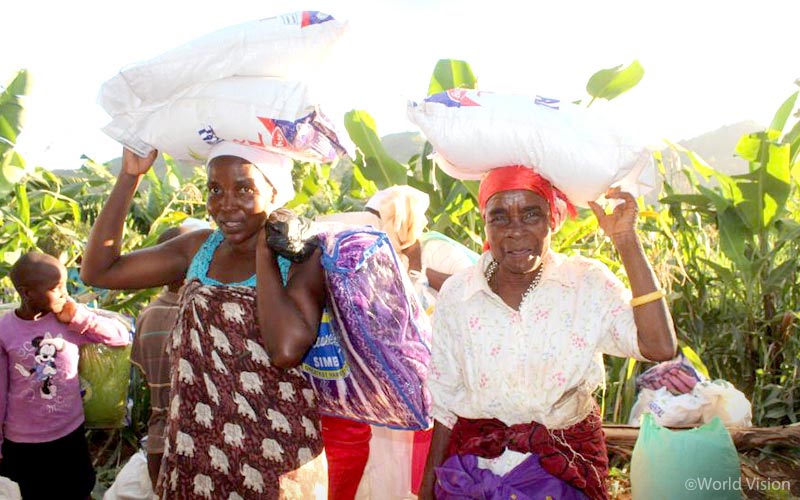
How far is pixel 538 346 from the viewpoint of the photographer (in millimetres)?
1830

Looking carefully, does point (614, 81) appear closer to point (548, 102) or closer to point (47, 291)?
point (548, 102)

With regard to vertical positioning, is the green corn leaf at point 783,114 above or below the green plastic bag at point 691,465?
above

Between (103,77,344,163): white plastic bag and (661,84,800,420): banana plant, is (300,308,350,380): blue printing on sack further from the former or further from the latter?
(661,84,800,420): banana plant

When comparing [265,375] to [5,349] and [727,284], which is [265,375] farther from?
[727,284]

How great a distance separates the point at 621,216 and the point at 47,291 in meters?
2.72

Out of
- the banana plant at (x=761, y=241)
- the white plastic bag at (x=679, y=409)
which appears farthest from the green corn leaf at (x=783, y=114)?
the white plastic bag at (x=679, y=409)

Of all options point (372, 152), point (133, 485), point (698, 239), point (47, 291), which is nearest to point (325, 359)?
point (47, 291)

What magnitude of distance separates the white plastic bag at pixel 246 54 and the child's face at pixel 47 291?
5.33 feet

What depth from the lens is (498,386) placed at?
1.84m

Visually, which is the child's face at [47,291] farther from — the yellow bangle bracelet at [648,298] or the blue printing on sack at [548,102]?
the yellow bangle bracelet at [648,298]

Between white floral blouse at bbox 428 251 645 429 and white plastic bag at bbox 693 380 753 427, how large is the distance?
6.28ft

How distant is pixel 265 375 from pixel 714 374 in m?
3.93

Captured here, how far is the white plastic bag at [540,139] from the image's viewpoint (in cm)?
175

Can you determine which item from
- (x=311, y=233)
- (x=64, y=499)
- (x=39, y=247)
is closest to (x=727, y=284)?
(x=311, y=233)
